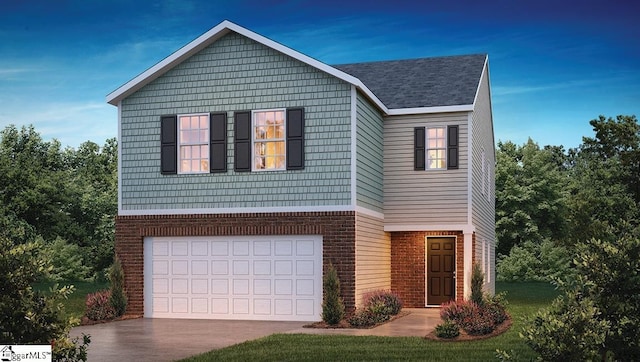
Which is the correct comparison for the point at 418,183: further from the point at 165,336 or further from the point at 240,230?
the point at 165,336

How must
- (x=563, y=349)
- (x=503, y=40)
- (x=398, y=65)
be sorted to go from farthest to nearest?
(x=503, y=40)
(x=398, y=65)
(x=563, y=349)

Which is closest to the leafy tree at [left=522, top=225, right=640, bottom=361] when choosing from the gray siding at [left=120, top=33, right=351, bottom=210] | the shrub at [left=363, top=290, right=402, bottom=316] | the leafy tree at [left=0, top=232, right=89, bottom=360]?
the leafy tree at [left=0, top=232, right=89, bottom=360]

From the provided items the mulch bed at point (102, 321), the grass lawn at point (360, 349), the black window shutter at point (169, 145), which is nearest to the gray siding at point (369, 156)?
the black window shutter at point (169, 145)

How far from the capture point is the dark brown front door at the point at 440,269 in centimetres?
2494

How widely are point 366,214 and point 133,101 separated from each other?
7.12 meters

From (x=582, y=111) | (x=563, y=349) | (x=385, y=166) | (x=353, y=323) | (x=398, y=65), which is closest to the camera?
(x=563, y=349)

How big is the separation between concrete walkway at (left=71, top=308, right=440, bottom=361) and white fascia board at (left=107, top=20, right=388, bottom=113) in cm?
608

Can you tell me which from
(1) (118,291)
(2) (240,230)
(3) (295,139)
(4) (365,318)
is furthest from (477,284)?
(1) (118,291)

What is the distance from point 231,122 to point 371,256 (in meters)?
5.30

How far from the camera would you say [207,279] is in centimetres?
2166

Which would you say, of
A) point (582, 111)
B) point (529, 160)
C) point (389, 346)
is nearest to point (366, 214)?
point (389, 346)

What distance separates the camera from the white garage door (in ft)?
68.4

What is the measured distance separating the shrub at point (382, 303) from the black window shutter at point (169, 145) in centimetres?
621

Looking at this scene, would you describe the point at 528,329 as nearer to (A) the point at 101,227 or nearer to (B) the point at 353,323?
(B) the point at 353,323
